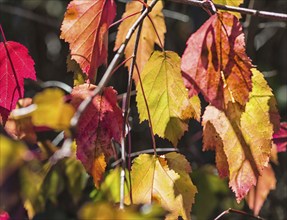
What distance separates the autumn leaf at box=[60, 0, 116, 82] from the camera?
100 cm

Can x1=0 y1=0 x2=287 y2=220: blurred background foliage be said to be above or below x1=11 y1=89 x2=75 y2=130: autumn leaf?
below

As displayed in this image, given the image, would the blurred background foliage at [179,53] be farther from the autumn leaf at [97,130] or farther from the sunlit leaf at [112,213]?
the sunlit leaf at [112,213]

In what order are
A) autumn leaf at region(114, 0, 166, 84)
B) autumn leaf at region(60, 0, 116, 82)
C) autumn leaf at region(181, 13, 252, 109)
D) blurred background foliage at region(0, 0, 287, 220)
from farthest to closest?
blurred background foliage at region(0, 0, 287, 220), autumn leaf at region(114, 0, 166, 84), autumn leaf at region(60, 0, 116, 82), autumn leaf at region(181, 13, 252, 109)

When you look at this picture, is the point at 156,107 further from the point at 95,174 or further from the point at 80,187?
the point at 80,187

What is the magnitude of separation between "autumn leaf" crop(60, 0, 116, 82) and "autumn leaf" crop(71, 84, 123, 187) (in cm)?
6

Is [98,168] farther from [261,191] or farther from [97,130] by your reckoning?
[261,191]

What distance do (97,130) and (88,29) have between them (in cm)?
16

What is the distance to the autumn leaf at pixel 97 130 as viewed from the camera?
36.2 inches

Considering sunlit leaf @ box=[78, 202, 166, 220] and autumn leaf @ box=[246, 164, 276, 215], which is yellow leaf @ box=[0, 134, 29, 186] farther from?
autumn leaf @ box=[246, 164, 276, 215]

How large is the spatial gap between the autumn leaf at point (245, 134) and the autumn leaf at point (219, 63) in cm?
4

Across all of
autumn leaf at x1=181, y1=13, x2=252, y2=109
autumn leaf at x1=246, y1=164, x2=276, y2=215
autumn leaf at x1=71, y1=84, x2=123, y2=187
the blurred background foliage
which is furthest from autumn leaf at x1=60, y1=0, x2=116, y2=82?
autumn leaf at x1=246, y1=164, x2=276, y2=215

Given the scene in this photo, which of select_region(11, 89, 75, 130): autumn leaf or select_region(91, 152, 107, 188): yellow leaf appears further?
select_region(91, 152, 107, 188): yellow leaf

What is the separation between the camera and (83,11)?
1.00 m

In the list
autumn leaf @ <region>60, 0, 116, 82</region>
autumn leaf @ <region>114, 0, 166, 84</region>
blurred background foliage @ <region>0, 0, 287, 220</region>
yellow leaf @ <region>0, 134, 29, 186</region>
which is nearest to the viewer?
yellow leaf @ <region>0, 134, 29, 186</region>
